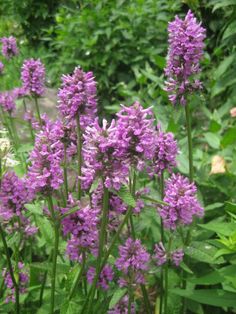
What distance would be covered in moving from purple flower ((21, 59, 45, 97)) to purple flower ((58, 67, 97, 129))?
0.83 meters

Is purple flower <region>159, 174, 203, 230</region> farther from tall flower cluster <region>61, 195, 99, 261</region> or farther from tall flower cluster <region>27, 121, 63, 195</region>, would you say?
tall flower cluster <region>27, 121, 63, 195</region>

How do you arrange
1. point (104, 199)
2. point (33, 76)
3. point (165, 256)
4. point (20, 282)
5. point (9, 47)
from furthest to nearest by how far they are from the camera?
point (9, 47) → point (33, 76) → point (20, 282) → point (165, 256) → point (104, 199)

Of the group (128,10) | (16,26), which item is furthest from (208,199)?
(16,26)

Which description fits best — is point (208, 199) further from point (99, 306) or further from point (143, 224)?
point (99, 306)

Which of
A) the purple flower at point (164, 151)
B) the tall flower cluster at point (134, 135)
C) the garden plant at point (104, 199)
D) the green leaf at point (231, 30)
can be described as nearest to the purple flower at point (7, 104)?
the garden plant at point (104, 199)

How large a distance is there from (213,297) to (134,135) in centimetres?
105

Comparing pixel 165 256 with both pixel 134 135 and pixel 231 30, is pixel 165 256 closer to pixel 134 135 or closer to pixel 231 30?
pixel 134 135

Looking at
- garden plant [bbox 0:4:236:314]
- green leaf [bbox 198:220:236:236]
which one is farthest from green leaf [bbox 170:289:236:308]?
green leaf [bbox 198:220:236:236]

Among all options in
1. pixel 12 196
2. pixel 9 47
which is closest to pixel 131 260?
pixel 12 196

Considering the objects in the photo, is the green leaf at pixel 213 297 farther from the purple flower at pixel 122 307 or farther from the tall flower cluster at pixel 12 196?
the tall flower cluster at pixel 12 196

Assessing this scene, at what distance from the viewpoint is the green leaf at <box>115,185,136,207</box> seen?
163 cm

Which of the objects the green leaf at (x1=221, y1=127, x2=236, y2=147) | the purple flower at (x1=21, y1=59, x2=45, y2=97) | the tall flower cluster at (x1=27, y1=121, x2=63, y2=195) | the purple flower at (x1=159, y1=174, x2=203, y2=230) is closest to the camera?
the tall flower cluster at (x1=27, y1=121, x2=63, y2=195)

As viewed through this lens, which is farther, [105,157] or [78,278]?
[78,278]

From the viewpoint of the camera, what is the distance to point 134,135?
1.64 metres
